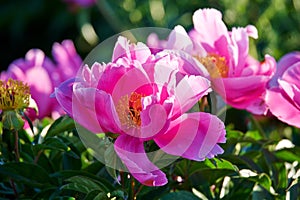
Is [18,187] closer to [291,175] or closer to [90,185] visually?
[90,185]

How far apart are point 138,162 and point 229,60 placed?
30cm

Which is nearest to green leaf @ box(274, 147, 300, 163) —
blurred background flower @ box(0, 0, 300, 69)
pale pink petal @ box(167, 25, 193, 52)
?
pale pink petal @ box(167, 25, 193, 52)

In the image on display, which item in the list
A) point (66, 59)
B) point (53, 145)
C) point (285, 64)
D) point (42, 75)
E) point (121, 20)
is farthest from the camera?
point (121, 20)

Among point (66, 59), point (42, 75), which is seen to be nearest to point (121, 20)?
point (66, 59)

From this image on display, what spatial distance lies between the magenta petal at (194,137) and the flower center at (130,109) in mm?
37

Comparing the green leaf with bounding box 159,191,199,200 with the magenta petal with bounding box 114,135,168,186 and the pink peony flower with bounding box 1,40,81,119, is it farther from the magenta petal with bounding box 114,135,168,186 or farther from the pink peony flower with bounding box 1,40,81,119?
the pink peony flower with bounding box 1,40,81,119

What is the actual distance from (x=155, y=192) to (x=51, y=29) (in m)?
3.31

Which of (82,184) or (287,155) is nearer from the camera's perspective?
(82,184)

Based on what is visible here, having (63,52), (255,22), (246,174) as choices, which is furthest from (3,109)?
(255,22)

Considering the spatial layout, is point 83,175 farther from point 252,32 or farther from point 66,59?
point 66,59

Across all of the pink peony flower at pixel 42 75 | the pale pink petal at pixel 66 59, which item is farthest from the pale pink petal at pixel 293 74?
the pale pink petal at pixel 66 59

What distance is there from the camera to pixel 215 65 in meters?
1.09

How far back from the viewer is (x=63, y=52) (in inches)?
68.8

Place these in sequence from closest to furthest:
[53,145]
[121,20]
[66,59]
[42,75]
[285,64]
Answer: [53,145] < [285,64] < [42,75] < [66,59] < [121,20]
